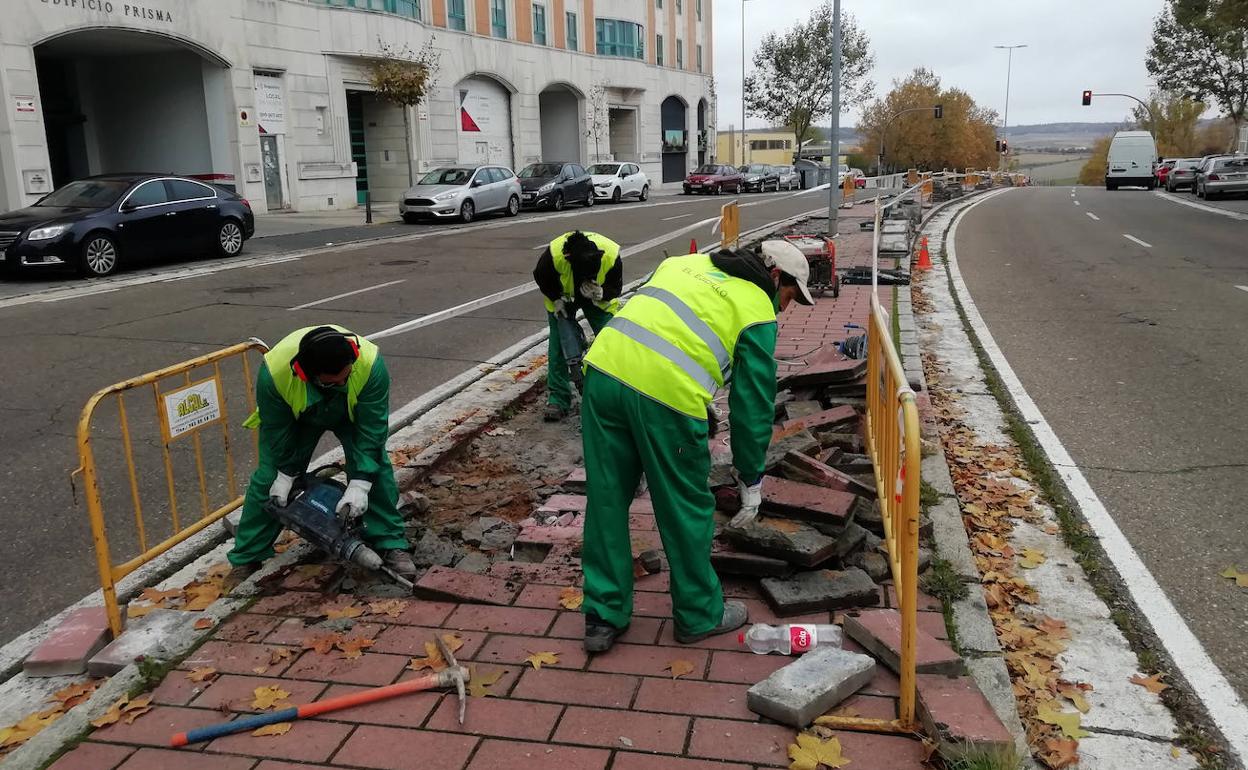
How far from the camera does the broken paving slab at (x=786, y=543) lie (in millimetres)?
4023

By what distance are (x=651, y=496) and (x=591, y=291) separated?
10.6ft

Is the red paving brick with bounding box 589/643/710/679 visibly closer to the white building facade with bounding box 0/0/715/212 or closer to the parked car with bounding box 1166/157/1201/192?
the white building facade with bounding box 0/0/715/212

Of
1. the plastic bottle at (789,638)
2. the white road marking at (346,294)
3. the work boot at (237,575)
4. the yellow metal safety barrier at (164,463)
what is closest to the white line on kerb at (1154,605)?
the plastic bottle at (789,638)

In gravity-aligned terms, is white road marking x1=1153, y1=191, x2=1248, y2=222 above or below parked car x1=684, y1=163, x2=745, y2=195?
below

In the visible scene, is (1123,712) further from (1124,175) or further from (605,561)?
(1124,175)

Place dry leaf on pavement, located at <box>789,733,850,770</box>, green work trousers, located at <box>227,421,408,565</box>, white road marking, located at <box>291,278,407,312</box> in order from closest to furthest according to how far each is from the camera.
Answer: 1. dry leaf on pavement, located at <box>789,733,850,770</box>
2. green work trousers, located at <box>227,421,408,565</box>
3. white road marking, located at <box>291,278,407,312</box>

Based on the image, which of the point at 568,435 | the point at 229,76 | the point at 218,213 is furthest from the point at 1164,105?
the point at 568,435

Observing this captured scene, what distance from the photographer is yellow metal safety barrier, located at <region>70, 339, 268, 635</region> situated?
12.9 ft

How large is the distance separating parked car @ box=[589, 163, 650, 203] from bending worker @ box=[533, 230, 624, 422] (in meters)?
25.6

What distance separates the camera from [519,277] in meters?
14.6

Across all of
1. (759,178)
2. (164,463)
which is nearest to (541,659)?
(164,463)

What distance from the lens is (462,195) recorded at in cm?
2500

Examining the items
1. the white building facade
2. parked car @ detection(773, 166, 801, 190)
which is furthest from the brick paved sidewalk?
parked car @ detection(773, 166, 801, 190)

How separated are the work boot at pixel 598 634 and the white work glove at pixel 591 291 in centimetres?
332
